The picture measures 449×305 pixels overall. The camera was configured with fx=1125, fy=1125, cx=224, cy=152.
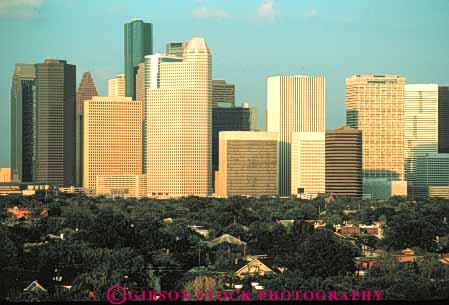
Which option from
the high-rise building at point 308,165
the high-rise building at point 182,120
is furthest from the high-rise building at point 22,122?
the high-rise building at point 308,165

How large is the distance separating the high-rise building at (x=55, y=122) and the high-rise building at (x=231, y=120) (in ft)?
22.6

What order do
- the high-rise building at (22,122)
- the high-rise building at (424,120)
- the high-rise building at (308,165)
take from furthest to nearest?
the high-rise building at (424,120), the high-rise building at (22,122), the high-rise building at (308,165)

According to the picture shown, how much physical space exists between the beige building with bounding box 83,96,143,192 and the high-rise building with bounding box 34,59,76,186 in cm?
98

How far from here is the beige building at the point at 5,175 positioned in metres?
46.5

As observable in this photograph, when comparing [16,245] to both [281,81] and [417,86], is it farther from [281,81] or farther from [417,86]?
[417,86]

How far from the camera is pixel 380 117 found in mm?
56344

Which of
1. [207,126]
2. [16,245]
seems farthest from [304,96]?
[16,245]

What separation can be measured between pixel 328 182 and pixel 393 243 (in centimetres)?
2726

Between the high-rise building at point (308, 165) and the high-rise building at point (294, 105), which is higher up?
the high-rise building at point (294, 105)

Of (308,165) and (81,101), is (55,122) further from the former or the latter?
(308,165)

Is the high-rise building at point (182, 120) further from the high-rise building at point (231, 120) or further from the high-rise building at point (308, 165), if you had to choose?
the high-rise building at point (308, 165)

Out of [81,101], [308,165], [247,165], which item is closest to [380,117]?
[308,165]

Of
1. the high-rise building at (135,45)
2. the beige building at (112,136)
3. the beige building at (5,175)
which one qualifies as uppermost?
the high-rise building at (135,45)

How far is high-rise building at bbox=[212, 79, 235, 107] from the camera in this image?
5434cm
